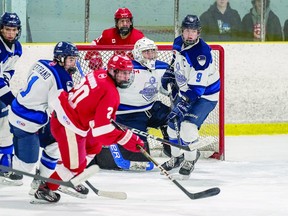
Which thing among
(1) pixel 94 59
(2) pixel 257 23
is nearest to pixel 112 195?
(1) pixel 94 59

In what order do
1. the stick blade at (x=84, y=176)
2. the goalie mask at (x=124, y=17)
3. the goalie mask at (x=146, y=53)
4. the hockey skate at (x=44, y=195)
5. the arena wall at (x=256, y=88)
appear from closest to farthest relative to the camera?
1. the stick blade at (x=84, y=176)
2. the hockey skate at (x=44, y=195)
3. the goalie mask at (x=146, y=53)
4. the goalie mask at (x=124, y=17)
5. the arena wall at (x=256, y=88)

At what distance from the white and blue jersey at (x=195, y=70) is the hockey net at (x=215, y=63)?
2.03 feet

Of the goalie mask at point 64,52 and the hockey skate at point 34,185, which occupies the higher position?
the goalie mask at point 64,52

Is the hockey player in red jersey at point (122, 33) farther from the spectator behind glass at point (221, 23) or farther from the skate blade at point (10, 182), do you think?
the skate blade at point (10, 182)

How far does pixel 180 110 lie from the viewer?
241 inches

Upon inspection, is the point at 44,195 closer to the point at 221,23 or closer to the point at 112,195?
the point at 112,195

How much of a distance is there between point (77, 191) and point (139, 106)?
1.20 meters

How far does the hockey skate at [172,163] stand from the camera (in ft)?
21.0

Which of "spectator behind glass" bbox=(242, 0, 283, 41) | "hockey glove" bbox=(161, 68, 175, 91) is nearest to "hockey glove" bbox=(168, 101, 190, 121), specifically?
"hockey glove" bbox=(161, 68, 175, 91)

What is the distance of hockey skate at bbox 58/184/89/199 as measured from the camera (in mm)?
5170

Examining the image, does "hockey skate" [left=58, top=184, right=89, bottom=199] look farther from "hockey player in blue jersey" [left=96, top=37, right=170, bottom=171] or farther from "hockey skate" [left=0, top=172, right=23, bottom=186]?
"hockey player in blue jersey" [left=96, top=37, right=170, bottom=171]

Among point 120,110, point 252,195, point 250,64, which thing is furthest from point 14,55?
point 250,64

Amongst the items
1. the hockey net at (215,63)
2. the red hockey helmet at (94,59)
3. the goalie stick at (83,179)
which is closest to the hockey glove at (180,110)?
the hockey net at (215,63)

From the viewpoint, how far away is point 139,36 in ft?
23.0
